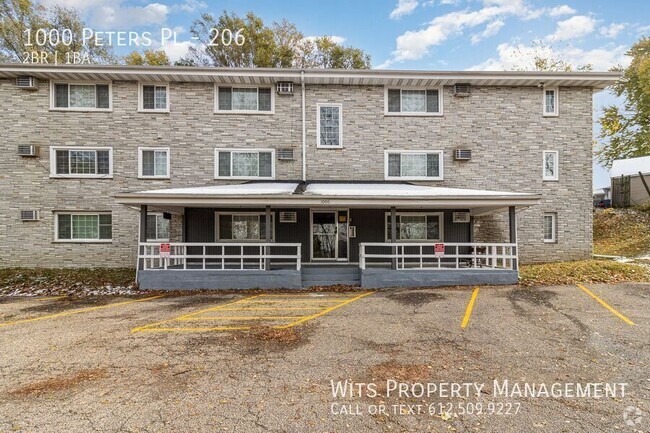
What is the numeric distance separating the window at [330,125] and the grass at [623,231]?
1346 centimetres

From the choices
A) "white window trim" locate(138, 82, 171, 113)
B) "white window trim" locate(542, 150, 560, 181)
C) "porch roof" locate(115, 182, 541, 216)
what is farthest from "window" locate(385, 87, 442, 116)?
"white window trim" locate(138, 82, 171, 113)

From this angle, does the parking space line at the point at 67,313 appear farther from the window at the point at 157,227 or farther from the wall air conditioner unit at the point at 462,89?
the wall air conditioner unit at the point at 462,89

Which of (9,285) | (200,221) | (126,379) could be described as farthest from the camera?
(200,221)

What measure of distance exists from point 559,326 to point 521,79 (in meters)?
10.8

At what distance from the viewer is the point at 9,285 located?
10.7 metres

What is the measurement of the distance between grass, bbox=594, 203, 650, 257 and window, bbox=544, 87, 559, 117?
7065 mm

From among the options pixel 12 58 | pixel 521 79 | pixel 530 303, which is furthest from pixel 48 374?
pixel 12 58

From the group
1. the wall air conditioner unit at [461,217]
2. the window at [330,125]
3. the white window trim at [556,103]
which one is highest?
the white window trim at [556,103]

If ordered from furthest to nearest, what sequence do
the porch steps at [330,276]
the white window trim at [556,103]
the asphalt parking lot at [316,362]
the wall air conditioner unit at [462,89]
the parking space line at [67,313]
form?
the white window trim at [556,103]
the wall air conditioner unit at [462,89]
the porch steps at [330,276]
the parking space line at [67,313]
the asphalt parking lot at [316,362]

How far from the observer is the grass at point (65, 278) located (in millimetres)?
10680

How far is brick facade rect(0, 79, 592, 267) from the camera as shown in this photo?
12789mm

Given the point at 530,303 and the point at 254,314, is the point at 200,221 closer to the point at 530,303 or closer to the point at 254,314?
the point at 254,314

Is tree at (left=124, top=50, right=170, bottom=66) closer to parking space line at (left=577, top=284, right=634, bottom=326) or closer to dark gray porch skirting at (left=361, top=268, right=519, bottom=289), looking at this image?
dark gray porch skirting at (left=361, top=268, right=519, bottom=289)

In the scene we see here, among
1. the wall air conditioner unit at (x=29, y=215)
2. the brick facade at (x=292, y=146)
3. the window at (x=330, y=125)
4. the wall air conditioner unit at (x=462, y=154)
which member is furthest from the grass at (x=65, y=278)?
the wall air conditioner unit at (x=462, y=154)
